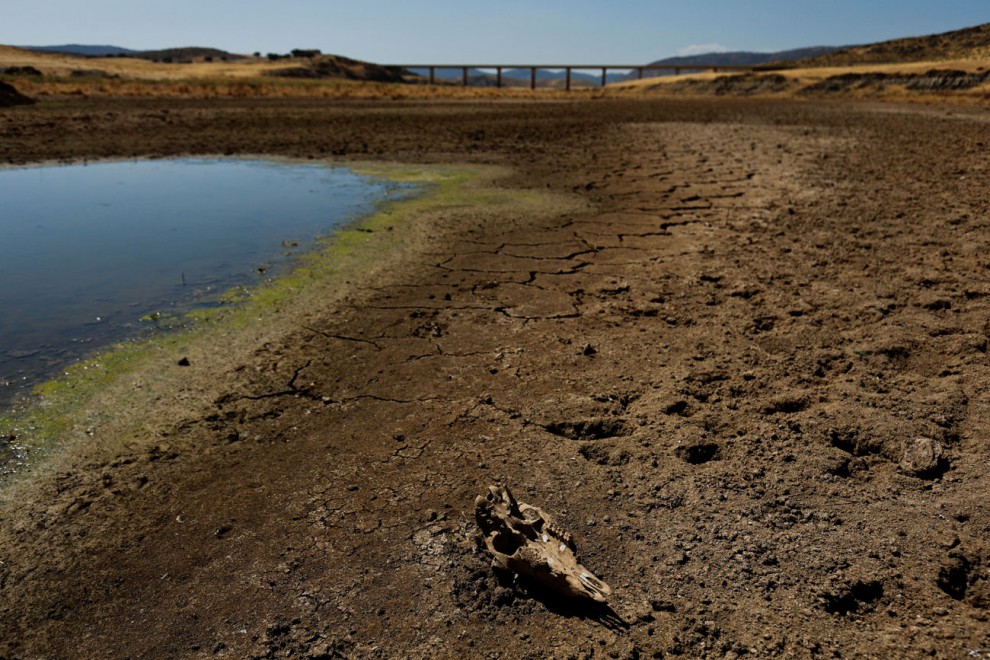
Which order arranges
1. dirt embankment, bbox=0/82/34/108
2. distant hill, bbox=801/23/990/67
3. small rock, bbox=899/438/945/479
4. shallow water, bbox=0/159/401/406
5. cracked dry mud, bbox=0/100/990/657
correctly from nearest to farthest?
cracked dry mud, bbox=0/100/990/657 < small rock, bbox=899/438/945/479 < shallow water, bbox=0/159/401/406 < dirt embankment, bbox=0/82/34/108 < distant hill, bbox=801/23/990/67

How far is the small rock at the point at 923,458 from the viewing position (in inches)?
102

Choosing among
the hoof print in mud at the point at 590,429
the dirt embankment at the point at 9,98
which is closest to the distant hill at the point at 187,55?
the dirt embankment at the point at 9,98

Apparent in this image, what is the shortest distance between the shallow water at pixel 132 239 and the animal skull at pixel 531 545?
2.62m

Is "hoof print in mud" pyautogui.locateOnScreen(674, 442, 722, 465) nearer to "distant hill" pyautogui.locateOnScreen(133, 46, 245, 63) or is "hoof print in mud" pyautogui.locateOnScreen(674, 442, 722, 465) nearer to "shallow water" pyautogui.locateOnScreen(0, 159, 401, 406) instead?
"shallow water" pyautogui.locateOnScreen(0, 159, 401, 406)

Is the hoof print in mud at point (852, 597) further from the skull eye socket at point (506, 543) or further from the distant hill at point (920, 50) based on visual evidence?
the distant hill at point (920, 50)

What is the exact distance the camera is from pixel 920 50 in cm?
4344

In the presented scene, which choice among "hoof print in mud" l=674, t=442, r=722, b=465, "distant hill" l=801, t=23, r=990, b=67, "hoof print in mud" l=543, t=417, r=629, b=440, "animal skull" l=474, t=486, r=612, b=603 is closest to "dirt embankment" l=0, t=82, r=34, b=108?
"hoof print in mud" l=543, t=417, r=629, b=440

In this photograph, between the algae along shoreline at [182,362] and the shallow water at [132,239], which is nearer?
the algae along shoreline at [182,362]

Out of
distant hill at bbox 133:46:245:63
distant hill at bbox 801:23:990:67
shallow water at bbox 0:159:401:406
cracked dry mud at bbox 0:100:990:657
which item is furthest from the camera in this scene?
distant hill at bbox 133:46:245:63

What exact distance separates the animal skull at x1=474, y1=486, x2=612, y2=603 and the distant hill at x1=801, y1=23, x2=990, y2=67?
41110 mm

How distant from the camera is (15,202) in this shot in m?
7.89

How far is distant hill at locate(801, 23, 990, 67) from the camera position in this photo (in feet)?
125

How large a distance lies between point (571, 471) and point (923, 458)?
1402mm

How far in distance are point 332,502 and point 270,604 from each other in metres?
0.54
